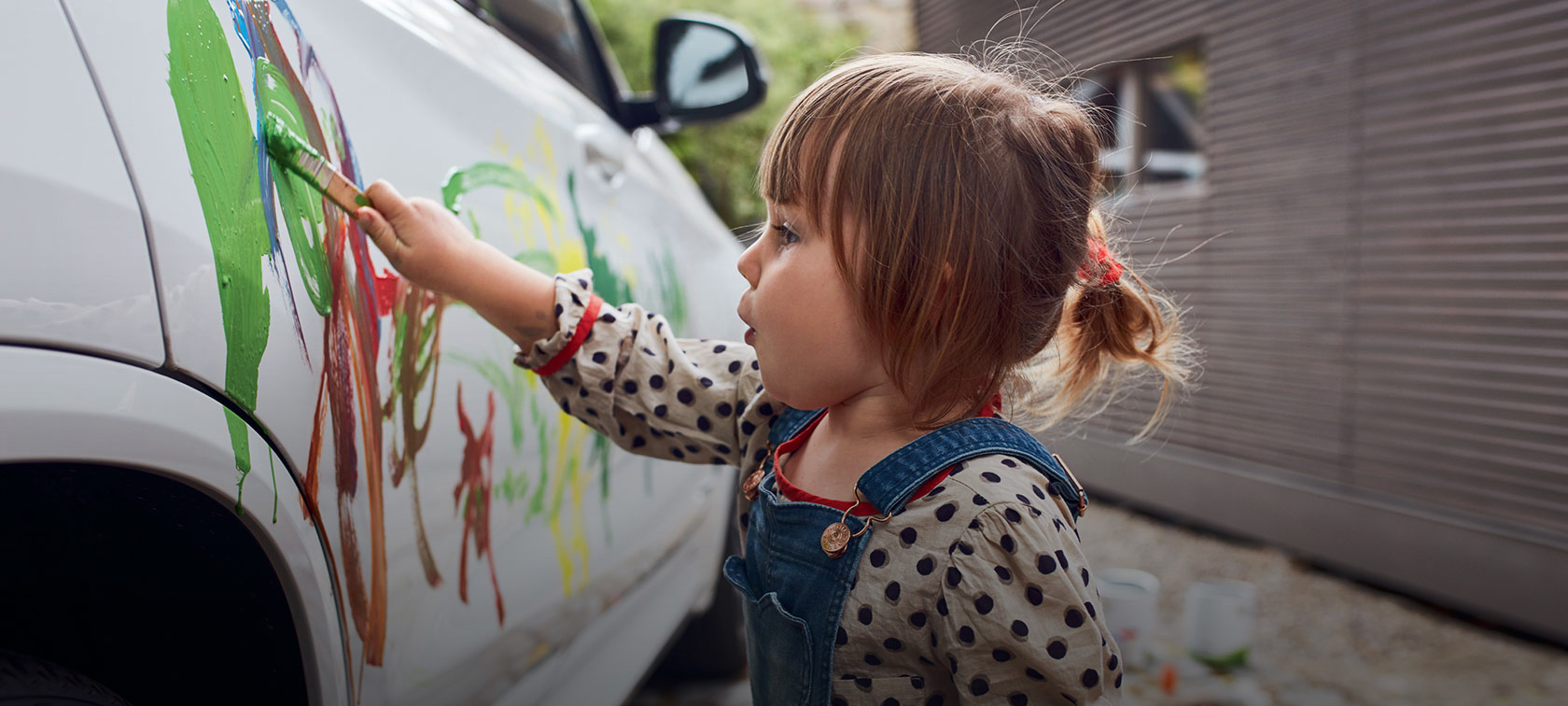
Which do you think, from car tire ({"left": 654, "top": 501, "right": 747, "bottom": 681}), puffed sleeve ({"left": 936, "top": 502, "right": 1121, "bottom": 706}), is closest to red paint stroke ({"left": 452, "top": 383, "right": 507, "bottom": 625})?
puffed sleeve ({"left": 936, "top": 502, "right": 1121, "bottom": 706})

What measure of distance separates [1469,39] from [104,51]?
3875 mm

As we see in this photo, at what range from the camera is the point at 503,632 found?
1330 mm

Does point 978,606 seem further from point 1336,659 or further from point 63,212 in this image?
point 1336,659

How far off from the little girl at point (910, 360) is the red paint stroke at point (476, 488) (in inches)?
5.4

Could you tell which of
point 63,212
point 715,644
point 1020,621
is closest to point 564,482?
point 1020,621

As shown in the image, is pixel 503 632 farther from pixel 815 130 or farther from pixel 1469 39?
pixel 1469 39

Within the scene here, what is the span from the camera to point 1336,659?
123 inches

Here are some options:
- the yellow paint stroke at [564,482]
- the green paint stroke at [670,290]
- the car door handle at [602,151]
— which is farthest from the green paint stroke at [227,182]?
the green paint stroke at [670,290]

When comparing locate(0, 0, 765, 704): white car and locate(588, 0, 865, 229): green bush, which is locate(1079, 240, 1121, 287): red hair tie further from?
locate(588, 0, 865, 229): green bush

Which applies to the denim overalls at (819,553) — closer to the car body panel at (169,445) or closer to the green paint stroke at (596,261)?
the car body panel at (169,445)

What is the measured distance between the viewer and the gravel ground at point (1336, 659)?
9.29 feet

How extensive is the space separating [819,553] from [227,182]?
666mm

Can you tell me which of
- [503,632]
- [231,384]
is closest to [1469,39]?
[503,632]

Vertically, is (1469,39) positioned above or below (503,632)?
above
